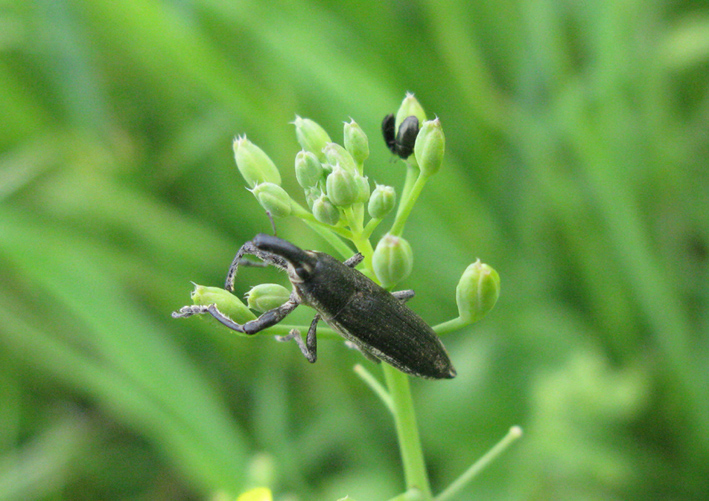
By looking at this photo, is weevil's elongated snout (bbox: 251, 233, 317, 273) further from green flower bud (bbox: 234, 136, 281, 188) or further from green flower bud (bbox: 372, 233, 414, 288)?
green flower bud (bbox: 372, 233, 414, 288)

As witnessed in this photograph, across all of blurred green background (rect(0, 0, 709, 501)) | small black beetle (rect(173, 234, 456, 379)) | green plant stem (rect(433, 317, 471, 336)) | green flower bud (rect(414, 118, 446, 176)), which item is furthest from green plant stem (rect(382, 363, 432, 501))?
blurred green background (rect(0, 0, 709, 501))

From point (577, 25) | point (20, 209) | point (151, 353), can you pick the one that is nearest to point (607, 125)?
point (577, 25)

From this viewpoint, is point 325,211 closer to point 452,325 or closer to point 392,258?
point 392,258

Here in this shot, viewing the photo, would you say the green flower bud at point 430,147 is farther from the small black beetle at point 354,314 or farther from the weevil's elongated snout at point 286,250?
the weevil's elongated snout at point 286,250

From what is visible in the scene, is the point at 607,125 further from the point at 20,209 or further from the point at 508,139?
the point at 20,209

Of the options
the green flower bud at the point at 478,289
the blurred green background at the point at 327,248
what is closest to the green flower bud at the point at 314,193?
the green flower bud at the point at 478,289

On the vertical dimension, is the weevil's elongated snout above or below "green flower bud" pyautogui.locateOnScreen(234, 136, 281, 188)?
below
